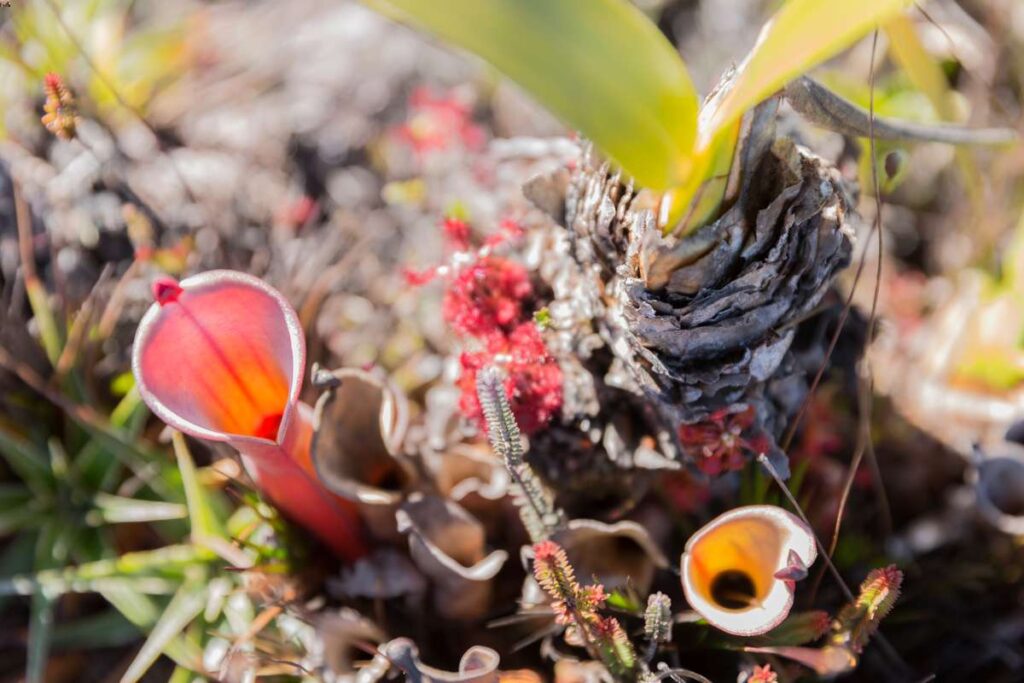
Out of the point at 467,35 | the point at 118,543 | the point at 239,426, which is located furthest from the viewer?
the point at 118,543

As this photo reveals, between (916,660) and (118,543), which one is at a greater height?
(916,660)

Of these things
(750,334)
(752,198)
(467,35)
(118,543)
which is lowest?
(118,543)

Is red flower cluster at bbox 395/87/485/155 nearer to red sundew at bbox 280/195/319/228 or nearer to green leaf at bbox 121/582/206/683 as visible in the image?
red sundew at bbox 280/195/319/228

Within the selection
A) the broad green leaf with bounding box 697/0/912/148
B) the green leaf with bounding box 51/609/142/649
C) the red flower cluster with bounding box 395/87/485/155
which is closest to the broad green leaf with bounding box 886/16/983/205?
the broad green leaf with bounding box 697/0/912/148

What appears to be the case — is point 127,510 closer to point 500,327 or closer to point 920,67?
point 500,327

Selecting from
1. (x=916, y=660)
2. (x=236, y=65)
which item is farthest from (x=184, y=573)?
(x=236, y=65)

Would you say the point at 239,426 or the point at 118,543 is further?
the point at 118,543

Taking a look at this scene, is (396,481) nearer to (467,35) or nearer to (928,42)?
(467,35)
